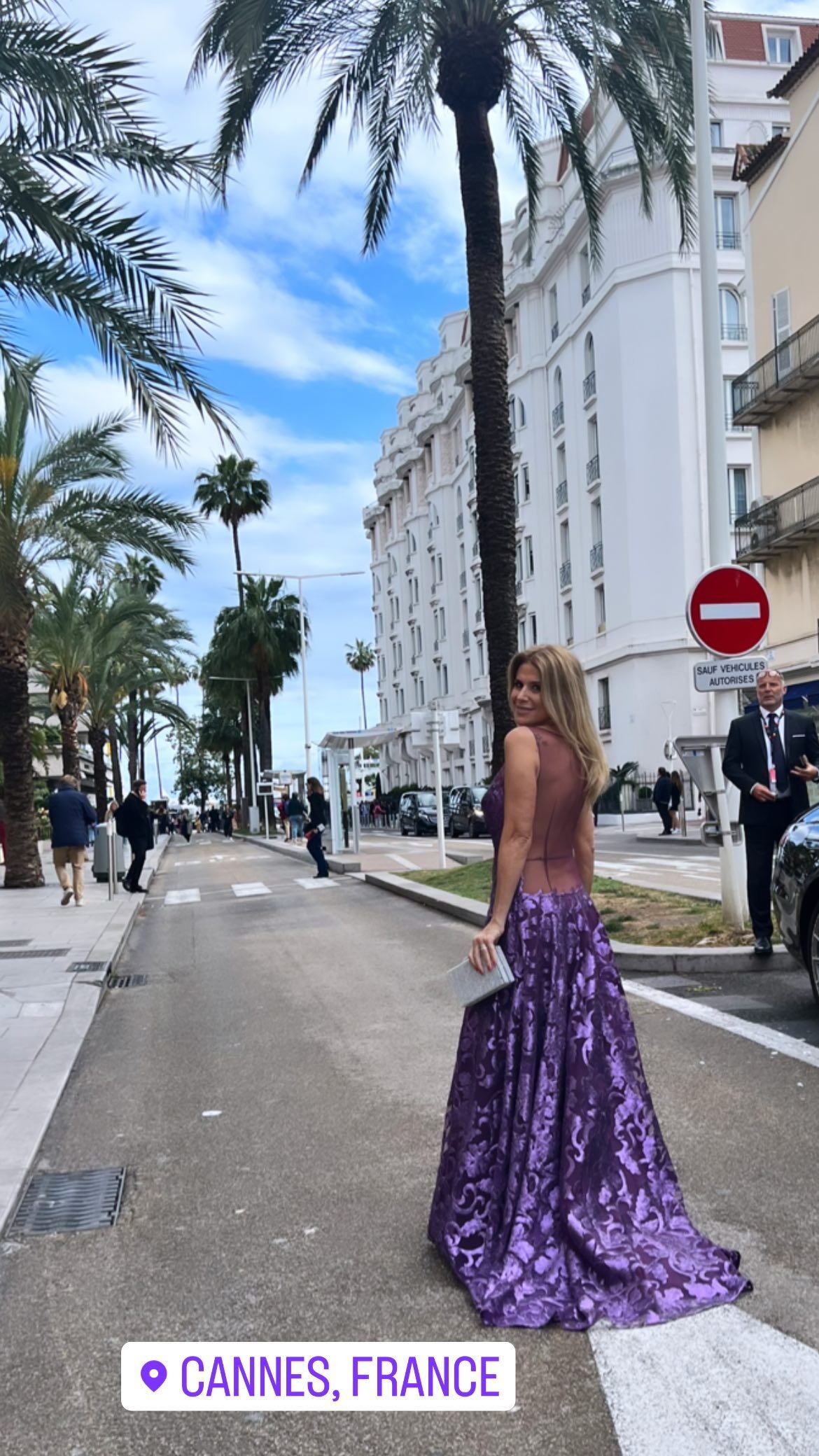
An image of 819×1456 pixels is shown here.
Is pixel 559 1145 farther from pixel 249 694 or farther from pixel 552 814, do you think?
pixel 249 694

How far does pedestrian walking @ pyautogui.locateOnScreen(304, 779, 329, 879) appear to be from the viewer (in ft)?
77.3

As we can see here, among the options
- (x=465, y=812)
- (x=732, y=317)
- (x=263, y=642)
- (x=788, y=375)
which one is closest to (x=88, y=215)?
(x=788, y=375)

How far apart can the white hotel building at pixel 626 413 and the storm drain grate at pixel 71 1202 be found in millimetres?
34195

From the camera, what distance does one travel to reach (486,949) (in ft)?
12.7

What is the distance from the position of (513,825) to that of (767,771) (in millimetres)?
5446

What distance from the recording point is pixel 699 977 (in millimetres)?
9258

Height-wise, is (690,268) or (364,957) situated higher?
(690,268)

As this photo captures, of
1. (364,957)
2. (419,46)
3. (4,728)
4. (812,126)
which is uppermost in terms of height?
(812,126)

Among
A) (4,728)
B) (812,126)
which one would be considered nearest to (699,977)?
(4,728)

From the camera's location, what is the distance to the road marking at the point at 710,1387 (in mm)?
2844

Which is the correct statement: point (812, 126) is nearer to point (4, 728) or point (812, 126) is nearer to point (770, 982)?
point (4, 728)

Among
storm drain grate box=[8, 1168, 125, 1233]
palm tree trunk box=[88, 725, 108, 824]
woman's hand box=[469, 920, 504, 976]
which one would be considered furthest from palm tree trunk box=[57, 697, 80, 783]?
woman's hand box=[469, 920, 504, 976]

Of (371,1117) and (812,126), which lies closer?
(371,1117)

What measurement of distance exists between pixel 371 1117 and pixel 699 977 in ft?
13.1
